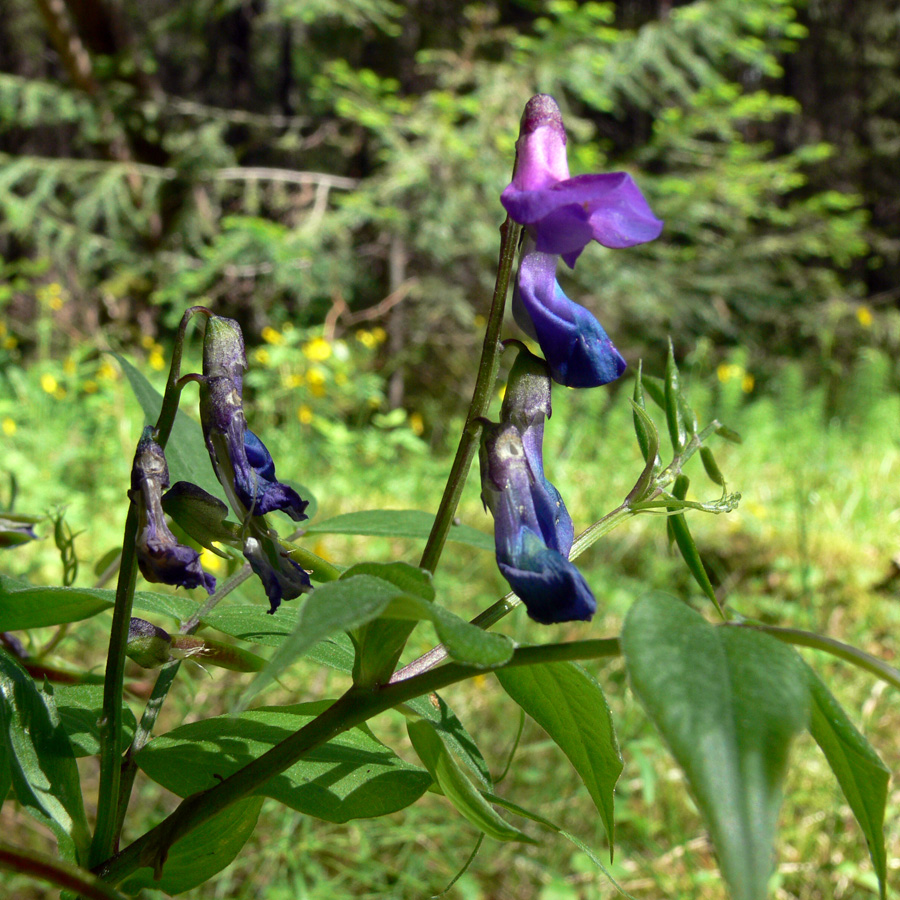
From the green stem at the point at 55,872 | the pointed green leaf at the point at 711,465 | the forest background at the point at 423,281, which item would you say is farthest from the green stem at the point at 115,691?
the forest background at the point at 423,281

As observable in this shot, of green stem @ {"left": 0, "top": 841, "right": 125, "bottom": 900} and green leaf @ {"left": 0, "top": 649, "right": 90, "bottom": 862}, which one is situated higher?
green stem @ {"left": 0, "top": 841, "right": 125, "bottom": 900}

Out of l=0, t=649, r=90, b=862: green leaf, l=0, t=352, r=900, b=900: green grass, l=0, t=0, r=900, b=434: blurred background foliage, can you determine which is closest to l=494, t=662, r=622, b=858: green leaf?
l=0, t=649, r=90, b=862: green leaf

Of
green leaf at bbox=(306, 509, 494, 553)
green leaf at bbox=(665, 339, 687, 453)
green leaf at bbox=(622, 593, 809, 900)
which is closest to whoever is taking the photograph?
green leaf at bbox=(622, 593, 809, 900)

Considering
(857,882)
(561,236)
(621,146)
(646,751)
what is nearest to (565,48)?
(621,146)

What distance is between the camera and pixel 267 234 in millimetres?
4980

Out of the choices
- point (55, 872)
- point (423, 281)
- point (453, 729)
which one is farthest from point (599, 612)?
point (423, 281)

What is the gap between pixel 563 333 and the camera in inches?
20.6

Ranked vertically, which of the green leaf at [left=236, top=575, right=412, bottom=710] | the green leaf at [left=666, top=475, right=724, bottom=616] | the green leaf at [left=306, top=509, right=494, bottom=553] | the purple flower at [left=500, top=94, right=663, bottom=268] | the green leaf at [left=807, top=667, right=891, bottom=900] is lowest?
the green leaf at [left=306, top=509, right=494, bottom=553]

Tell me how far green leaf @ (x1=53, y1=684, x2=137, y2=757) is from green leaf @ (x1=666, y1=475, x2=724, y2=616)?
0.40 meters

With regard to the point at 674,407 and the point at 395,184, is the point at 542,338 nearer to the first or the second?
the point at 674,407

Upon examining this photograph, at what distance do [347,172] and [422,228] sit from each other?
76.3 inches

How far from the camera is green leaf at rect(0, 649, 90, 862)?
0.46 metres

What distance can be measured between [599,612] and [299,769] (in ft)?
6.62

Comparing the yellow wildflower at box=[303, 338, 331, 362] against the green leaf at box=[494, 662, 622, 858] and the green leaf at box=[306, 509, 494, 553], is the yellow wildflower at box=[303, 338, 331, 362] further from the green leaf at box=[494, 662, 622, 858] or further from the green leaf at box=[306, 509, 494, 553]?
the green leaf at box=[494, 662, 622, 858]
